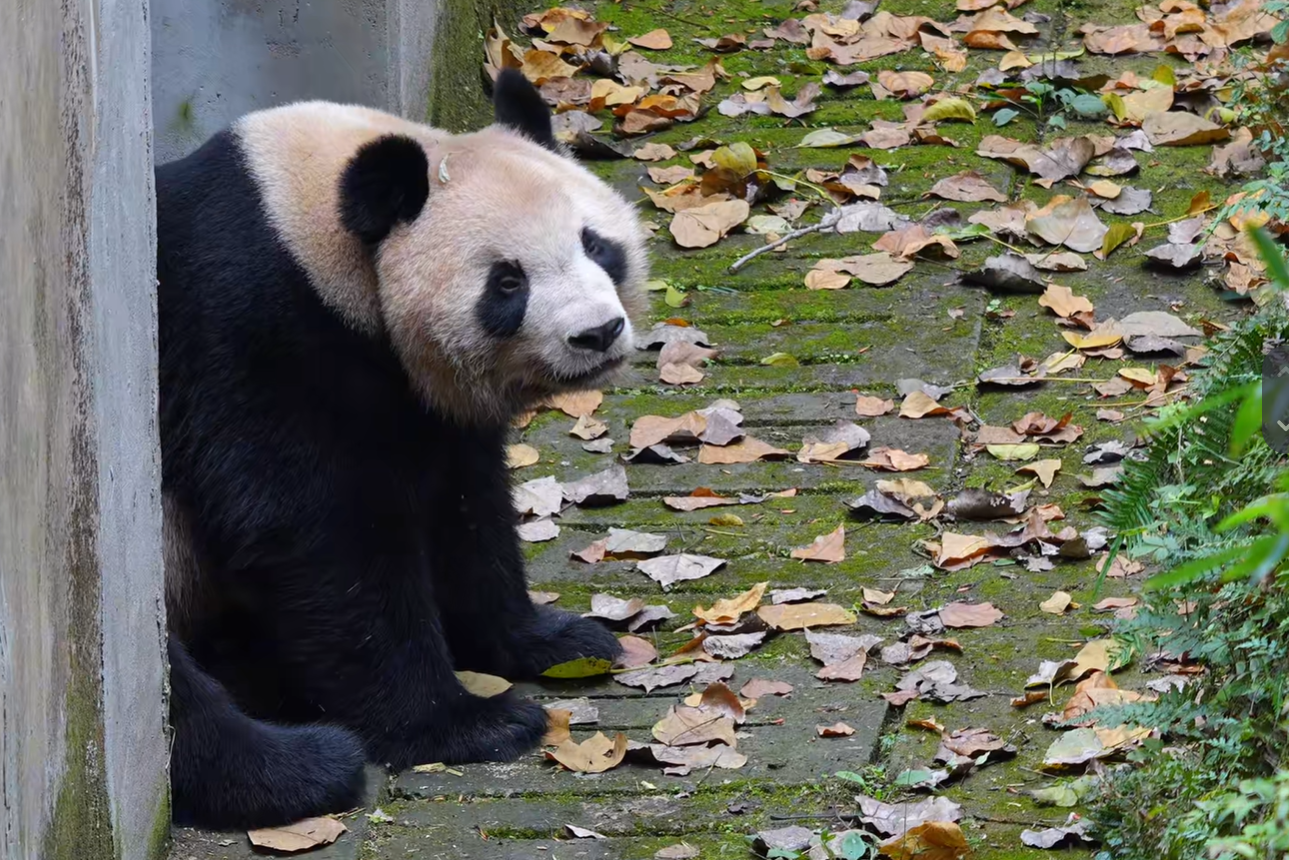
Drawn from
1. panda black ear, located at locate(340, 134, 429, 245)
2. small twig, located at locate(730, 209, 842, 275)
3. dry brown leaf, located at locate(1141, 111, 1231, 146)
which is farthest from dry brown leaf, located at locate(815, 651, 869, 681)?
dry brown leaf, located at locate(1141, 111, 1231, 146)

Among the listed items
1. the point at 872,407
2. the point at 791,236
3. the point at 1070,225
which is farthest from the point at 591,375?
the point at 1070,225

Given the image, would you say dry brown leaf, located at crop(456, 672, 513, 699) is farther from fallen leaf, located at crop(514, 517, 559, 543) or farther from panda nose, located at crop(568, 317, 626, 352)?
panda nose, located at crop(568, 317, 626, 352)

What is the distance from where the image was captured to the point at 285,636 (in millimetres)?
4164

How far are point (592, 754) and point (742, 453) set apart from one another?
5.09ft

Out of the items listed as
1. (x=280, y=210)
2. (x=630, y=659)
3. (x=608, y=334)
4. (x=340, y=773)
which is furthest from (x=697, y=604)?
(x=280, y=210)

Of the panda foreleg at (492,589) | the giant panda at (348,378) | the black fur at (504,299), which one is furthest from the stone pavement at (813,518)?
the black fur at (504,299)

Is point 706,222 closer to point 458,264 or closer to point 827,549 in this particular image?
point 827,549

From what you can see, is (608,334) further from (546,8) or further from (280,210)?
(546,8)

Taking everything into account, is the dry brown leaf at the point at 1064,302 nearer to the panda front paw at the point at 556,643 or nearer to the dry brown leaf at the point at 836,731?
the panda front paw at the point at 556,643

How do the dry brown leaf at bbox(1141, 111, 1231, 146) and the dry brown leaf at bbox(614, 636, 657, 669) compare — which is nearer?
the dry brown leaf at bbox(614, 636, 657, 669)

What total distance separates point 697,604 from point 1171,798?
1.94m

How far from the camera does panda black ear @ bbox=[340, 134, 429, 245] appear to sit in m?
4.00

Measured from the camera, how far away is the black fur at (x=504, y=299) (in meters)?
4.14

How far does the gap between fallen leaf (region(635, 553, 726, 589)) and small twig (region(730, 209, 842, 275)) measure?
1.71m
